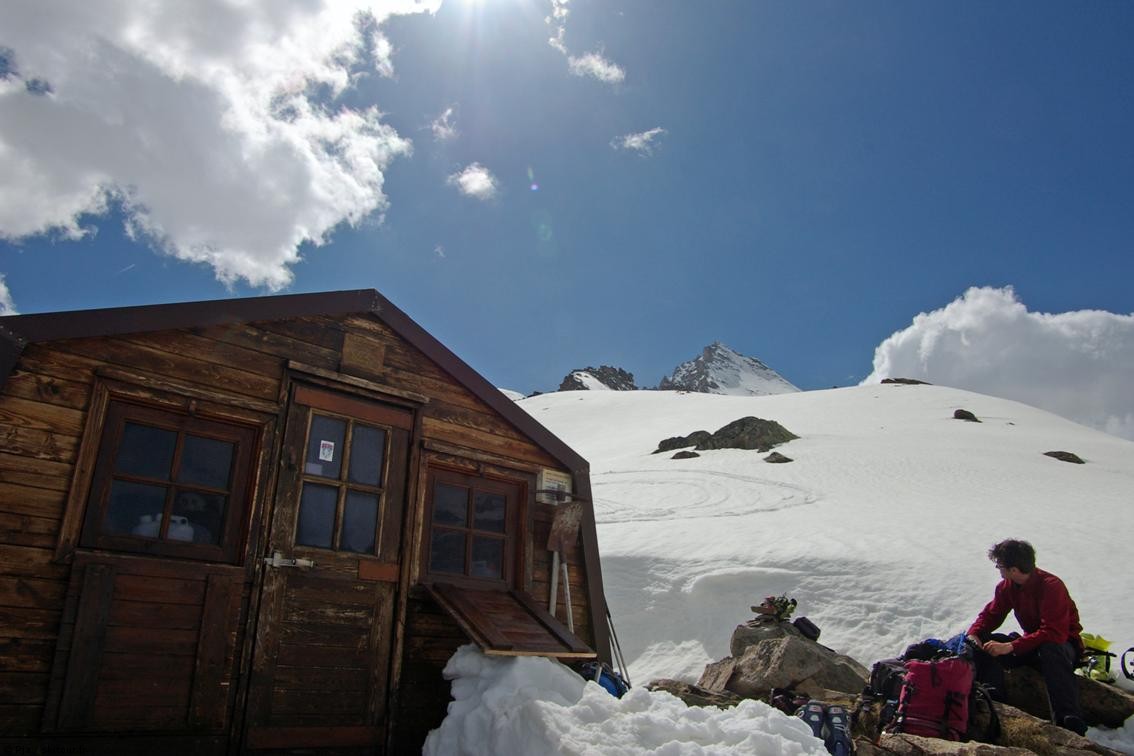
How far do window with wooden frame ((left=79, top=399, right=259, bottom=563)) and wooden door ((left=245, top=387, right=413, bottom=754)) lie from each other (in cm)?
36

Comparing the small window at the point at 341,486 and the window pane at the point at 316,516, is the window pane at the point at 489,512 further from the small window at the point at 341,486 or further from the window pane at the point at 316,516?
the window pane at the point at 316,516

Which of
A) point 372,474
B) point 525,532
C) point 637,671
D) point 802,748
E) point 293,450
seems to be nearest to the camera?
point 802,748

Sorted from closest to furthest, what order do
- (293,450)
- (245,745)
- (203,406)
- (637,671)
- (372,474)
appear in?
(245,745), (203,406), (293,450), (372,474), (637,671)

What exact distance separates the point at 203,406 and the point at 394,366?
6.21ft

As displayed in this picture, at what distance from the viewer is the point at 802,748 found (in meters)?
5.53

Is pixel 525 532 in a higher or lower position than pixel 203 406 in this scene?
lower

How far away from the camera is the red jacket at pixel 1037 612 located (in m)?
6.89

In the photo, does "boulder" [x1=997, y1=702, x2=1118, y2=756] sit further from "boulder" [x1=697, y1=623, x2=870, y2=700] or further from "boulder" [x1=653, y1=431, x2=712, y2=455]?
"boulder" [x1=653, y1=431, x2=712, y2=455]

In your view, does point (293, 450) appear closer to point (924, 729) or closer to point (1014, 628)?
point (924, 729)

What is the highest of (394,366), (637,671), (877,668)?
(394,366)

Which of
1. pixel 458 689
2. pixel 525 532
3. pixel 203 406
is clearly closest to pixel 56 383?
pixel 203 406

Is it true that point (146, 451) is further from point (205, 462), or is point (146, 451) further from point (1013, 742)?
point (1013, 742)

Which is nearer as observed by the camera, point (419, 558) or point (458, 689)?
point (458, 689)

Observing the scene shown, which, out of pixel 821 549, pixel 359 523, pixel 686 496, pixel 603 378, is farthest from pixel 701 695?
pixel 603 378
